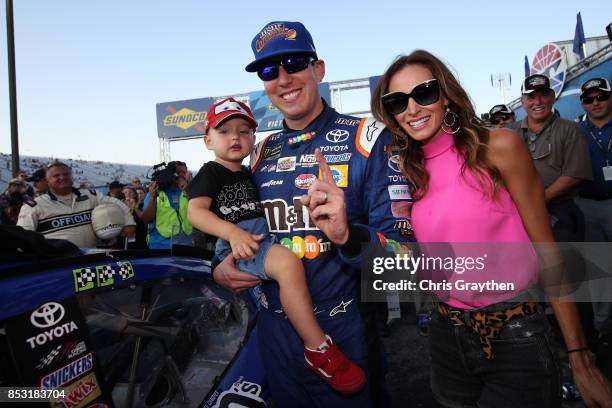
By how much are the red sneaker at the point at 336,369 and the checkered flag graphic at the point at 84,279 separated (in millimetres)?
987

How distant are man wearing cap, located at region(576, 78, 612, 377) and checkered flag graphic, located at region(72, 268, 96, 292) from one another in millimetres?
4674

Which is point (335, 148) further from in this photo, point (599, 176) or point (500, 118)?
point (500, 118)

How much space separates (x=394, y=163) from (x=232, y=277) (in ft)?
3.05

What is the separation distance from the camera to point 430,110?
5.27 feet

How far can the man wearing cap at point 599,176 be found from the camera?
13.5 ft

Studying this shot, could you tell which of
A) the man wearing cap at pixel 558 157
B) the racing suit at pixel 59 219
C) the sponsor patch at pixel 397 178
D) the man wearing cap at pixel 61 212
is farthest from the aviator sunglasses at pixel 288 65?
the man wearing cap at pixel 61 212

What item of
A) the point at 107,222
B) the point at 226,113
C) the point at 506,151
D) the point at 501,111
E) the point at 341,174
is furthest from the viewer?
the point at 501,111

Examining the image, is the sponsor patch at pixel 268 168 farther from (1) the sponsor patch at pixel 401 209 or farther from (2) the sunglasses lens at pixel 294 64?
(1) the sponsor patch at pixel 401 209

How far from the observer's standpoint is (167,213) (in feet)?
18.5

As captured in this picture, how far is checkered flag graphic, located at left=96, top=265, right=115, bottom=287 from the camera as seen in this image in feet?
5.51

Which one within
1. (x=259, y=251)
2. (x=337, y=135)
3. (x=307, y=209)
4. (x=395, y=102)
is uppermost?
(x=395, y=102)

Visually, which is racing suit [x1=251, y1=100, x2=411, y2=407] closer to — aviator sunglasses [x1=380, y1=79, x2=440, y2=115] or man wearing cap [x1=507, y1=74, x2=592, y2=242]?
aviator sunglasses [x1=380, y1=79, x2=440, y2=115]

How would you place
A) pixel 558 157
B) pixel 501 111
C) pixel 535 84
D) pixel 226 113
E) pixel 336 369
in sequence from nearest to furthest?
pixel 336 369
pixel 226 113
pixel 558 157
pixel 535 84
pixel 501 111

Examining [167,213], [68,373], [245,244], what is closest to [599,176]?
[245,244]
